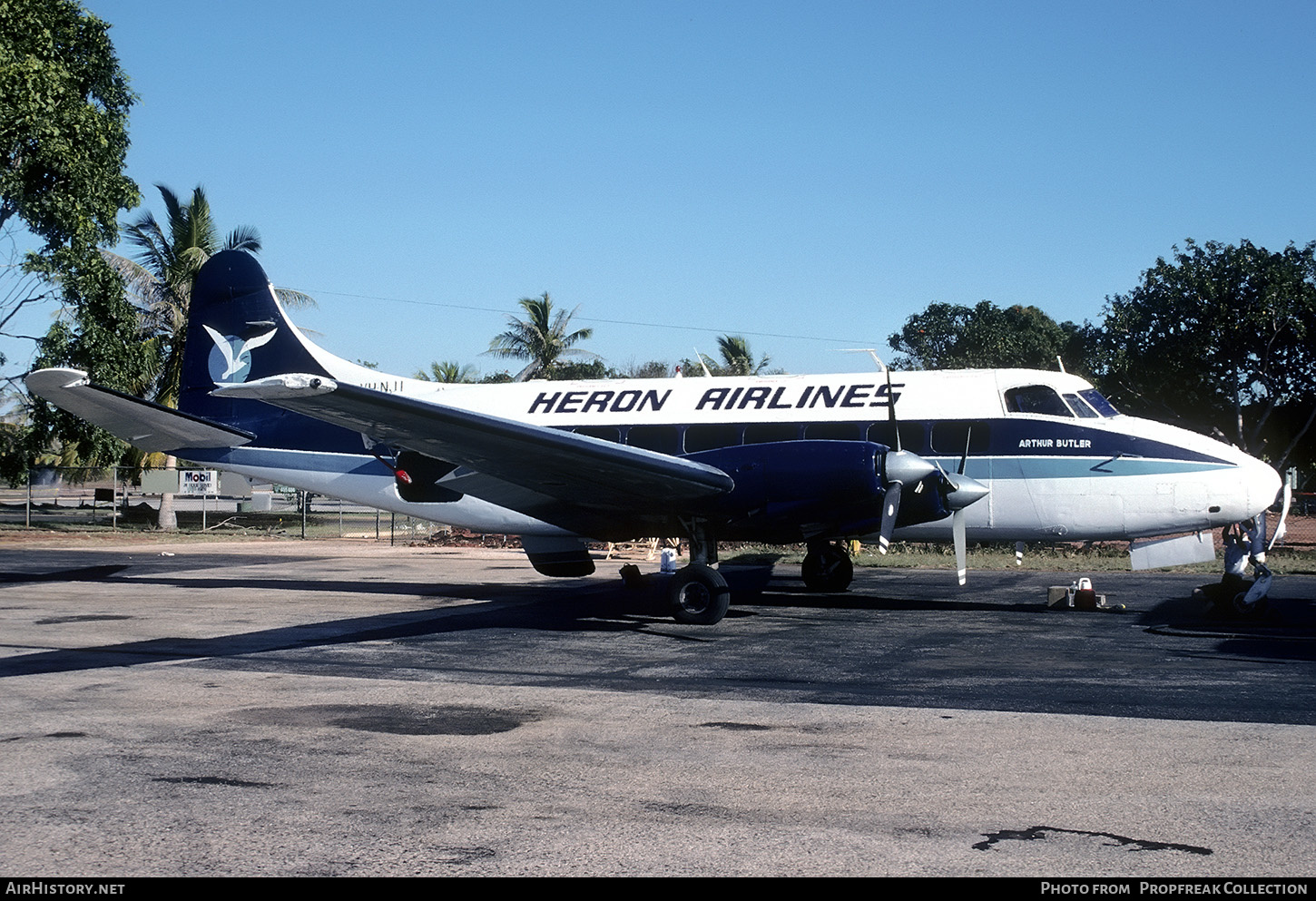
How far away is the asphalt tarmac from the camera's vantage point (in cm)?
562

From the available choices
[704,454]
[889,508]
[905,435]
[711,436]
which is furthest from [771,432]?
[889,508]

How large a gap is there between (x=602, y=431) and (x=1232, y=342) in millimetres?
28779

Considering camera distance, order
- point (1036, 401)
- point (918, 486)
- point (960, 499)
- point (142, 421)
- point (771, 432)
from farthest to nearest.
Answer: point (142, 421)
point (771, 432)
point (1036, 401)
point (960, 499)
point (918, 486)

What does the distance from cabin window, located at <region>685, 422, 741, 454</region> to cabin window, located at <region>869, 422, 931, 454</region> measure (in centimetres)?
226

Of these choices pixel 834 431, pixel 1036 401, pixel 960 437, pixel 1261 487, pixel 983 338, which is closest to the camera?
pixel 1261 487

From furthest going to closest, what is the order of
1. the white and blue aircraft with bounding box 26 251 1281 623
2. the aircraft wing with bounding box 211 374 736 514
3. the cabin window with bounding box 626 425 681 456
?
the cabin window with bounding box 626 425 681 456, the white and blue aircraft with bounding box 26 251 1281 623, the aircraft wing with bounding box 211 374 736 514

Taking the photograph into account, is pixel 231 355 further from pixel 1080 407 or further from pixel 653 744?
pixel 653 744

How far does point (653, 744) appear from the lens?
821cm

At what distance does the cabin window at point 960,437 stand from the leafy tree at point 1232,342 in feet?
78.3

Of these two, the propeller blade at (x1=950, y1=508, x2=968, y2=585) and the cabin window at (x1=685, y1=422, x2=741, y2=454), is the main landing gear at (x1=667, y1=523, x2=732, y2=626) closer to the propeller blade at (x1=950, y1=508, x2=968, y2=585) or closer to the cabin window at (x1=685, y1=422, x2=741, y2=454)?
the cabin window at (x1=685, y1=422, x2=741, y2=454)

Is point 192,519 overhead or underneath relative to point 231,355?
underneath

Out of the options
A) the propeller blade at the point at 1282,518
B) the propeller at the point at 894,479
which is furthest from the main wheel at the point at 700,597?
the propeller blade at the point at 1282,518

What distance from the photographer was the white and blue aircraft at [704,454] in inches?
586

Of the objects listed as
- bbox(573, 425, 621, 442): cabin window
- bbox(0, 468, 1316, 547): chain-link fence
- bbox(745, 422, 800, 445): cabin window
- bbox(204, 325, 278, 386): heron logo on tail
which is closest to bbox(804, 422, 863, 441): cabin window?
bbox(745, 422, 800, 445): cabin window
